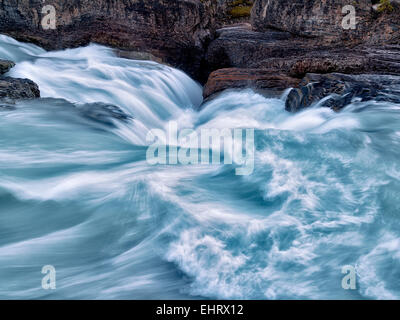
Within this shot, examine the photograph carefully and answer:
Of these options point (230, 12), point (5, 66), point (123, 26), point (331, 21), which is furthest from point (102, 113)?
point (230, 12)

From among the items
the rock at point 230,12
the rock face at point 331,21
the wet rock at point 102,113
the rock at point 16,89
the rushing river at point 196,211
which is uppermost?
the rock at point 230,12

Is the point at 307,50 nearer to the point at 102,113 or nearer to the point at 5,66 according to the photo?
the point at 102,113

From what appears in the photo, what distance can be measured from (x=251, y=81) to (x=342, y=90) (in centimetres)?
296

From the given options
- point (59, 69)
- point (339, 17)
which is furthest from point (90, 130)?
point (339, 17)

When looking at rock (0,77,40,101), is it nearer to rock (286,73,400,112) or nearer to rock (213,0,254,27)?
rock (286,73,400,112)

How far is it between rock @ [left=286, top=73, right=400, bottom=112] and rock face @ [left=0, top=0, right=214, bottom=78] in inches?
267

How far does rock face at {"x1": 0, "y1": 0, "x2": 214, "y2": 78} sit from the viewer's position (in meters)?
11.5

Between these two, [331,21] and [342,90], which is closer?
[342,90]

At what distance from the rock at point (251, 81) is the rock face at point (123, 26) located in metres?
3.45

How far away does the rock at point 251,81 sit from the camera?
Result: 9523 mm

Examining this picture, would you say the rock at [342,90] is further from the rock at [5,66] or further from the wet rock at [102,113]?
the rock at [5,66]

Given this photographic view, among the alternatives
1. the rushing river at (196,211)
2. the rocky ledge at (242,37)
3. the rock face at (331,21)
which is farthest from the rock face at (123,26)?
the rushing river at (196,211)

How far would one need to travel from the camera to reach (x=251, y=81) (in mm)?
9922
